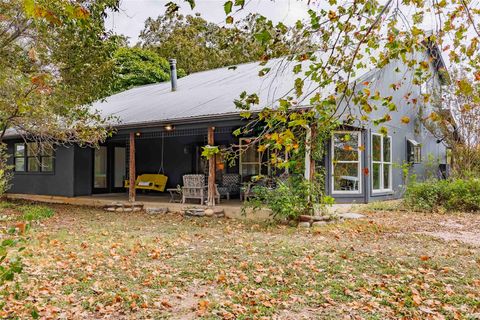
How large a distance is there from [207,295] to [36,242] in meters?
4.10

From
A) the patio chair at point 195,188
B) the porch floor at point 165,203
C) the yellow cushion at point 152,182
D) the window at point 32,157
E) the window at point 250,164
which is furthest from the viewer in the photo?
the window at point 32,157

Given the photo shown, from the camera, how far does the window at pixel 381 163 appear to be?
11.8 meters

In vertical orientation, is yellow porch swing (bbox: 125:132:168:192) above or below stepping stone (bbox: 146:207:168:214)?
above

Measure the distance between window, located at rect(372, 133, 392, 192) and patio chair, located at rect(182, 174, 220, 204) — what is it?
Result: 4696mm

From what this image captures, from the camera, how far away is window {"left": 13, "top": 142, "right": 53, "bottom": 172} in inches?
590

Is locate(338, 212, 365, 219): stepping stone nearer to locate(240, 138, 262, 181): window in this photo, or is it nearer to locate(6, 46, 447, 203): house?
locate(6, 46, 447, 203): house

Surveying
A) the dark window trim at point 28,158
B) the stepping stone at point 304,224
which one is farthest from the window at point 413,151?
the dark window trim at point 28,158

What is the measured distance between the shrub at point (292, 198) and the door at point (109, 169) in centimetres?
Answer: 868

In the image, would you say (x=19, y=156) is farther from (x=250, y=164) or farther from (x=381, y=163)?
(x=381, y=163)

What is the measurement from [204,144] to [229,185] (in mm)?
2142

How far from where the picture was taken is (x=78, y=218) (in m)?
10.3

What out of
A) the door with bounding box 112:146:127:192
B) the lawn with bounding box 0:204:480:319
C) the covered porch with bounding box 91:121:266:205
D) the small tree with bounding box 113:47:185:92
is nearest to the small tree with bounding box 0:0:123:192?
the covered porch with bounding box 91:121:266:205

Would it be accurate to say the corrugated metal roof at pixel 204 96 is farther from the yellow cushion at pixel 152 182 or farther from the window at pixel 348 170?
the yellow cushion at pixel 152 182

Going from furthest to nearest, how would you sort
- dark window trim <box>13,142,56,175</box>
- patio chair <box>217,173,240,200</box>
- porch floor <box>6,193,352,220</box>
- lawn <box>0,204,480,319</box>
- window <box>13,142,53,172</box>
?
1. window <box>13,142,53,172</box>
2. dark window trim <box>13,142,56,175</box>
3. patio chair <box>217,173,240,200</box>
4. porch floor <box>6,193,352,220</box>
5. lawn <box>0,204,480,319</box>
